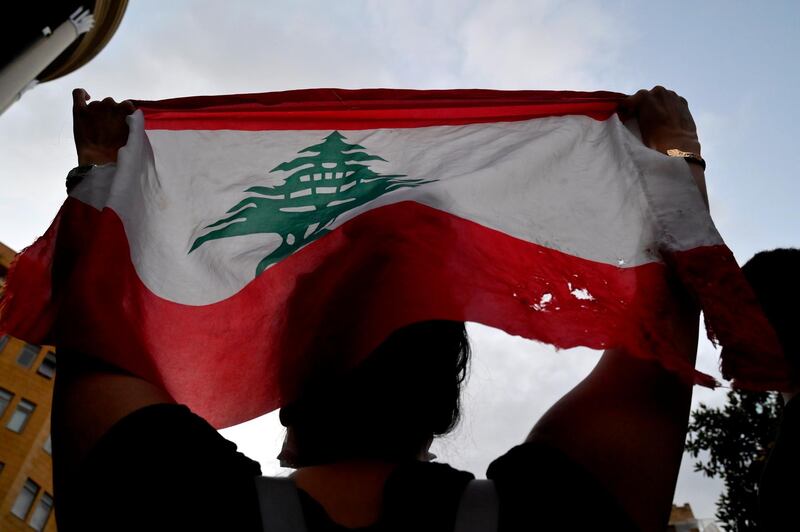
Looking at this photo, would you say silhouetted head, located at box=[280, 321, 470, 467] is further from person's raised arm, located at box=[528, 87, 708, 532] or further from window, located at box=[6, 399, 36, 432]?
window, located at box=[6, 399, 36, 432]

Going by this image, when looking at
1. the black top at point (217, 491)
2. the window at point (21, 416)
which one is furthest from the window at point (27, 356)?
the black top at point (217, 491)

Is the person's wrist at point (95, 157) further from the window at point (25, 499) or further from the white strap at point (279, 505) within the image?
the window at point (25, 499)

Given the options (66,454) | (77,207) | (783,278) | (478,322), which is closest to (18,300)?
(77,207)

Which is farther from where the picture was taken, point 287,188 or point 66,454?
point 287,188

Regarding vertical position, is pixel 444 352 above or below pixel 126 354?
above

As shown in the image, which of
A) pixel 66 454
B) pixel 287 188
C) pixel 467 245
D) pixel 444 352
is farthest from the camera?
pixel 287 188

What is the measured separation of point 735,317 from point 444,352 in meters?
0.70

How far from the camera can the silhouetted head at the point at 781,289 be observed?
2289 mm

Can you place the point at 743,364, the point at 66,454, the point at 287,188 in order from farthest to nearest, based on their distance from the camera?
the point at 287,188 → the point at 743,364 → the point at 66,454

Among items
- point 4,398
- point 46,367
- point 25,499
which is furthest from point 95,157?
point 46,367

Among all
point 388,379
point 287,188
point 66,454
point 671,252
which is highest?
point 287,188

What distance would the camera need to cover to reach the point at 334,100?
9.12 feet

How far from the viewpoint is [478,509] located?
43.3 inches

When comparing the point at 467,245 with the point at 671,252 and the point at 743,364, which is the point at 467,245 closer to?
the point at 671,252
